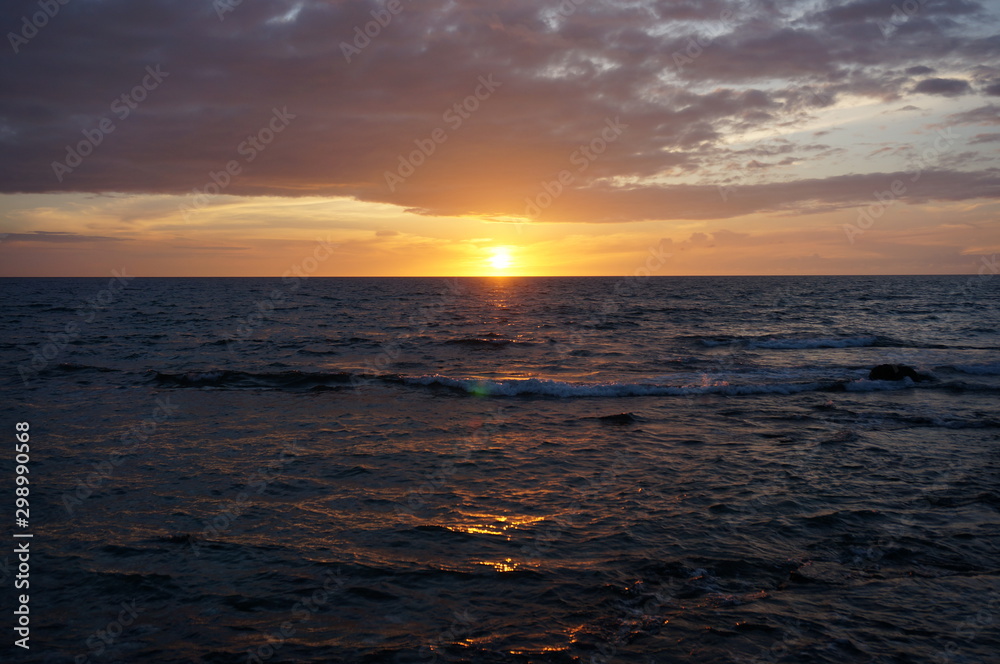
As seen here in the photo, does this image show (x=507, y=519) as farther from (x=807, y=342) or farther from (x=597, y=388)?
(x=807, y=342)

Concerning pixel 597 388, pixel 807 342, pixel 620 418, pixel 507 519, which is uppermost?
pixel 807 342

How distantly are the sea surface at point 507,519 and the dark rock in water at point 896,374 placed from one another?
1.58 feet

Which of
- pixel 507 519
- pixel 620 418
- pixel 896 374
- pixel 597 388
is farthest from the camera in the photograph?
pixel 896 374

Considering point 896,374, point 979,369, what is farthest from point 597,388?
point 979,369

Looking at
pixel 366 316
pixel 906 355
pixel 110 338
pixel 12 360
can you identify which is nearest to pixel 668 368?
pixel 906 355

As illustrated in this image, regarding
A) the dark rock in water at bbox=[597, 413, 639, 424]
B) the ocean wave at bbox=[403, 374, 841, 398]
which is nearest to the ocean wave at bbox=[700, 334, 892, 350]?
the ocean wave at bbox=[403, 374, 841, 398]

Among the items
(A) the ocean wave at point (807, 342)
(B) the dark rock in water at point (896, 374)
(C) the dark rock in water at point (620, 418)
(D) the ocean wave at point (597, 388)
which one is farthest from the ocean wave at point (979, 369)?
(C) the dark rock in water at point (620, 418)

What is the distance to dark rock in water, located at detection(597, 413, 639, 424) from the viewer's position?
17219 millimetres

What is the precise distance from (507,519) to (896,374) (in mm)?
20743

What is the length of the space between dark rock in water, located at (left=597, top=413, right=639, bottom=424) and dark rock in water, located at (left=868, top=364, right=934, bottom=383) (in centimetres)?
1256

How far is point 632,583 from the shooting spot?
7.70 m

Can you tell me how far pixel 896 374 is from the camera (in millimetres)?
23578

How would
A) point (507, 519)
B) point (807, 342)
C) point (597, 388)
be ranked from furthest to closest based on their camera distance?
1. point (807, 342)
2. point (597, 388)
3. point (507, 519)

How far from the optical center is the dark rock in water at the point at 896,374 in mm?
23547
